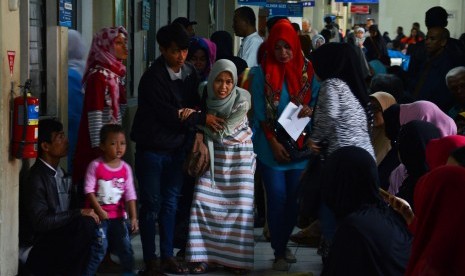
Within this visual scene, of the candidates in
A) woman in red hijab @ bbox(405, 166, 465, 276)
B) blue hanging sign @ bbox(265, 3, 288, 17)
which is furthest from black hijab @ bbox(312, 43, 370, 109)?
blue hanging sign @ bbox(265, 3, 288, 17)

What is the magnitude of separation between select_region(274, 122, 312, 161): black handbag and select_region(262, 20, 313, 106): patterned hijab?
0.20 meters

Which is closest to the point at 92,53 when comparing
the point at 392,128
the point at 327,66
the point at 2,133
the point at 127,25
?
the point at 2,133

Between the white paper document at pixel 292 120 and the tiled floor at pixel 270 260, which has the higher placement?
the white paper document at pixel 292 120

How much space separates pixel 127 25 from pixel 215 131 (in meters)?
3.73

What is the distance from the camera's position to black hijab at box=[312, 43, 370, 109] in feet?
22.7

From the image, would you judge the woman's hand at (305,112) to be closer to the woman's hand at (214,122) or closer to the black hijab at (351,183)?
the woman's hand at (214,122)

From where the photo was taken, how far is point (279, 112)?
765cm

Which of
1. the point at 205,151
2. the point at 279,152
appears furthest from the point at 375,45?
the point at 205,151

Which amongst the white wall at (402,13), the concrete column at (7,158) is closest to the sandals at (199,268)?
the concrete column at (7,158)

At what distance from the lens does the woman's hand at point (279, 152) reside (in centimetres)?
756

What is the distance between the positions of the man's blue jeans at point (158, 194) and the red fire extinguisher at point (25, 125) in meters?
0.93

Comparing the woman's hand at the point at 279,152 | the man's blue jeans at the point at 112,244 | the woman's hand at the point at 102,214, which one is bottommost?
the man's blue jeans at the point at 112,244

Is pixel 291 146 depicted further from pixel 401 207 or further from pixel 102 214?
pixel 401 207

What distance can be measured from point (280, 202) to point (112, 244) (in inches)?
53.4
